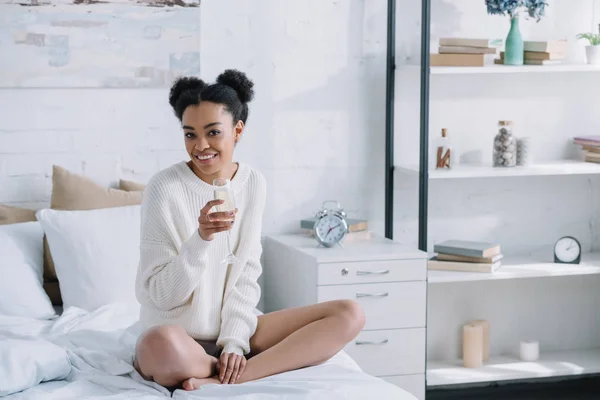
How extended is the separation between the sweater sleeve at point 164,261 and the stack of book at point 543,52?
174cm

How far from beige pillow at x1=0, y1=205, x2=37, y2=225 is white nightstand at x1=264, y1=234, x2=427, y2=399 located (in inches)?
37.6

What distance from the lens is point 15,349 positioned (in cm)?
217

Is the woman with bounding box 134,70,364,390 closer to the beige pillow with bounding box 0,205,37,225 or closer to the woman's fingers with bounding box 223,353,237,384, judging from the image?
the woman's fingers with bounding box 223,353,237,384

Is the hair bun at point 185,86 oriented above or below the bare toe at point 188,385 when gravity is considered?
above

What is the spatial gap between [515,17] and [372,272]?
113 cm

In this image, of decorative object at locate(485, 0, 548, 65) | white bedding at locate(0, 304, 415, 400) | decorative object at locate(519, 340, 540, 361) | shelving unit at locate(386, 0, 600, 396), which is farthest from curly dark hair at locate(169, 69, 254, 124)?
decorative object at locate(519, 340, 540, 361)

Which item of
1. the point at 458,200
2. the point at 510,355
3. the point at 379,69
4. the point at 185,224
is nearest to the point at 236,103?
the point at 185,224

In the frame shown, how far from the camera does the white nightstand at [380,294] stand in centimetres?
319

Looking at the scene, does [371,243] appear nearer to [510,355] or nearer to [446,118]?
[446,118]

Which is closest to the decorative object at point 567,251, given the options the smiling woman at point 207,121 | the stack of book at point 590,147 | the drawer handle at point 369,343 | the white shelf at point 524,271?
the white shelf at point 524,271

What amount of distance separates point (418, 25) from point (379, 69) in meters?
0.23

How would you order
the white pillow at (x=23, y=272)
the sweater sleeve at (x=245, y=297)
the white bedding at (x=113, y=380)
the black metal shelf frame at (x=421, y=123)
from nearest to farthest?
the white bedding at (x=113, y=380) < the sweater sleeve at (x=245, y=297) < the white pillow at (x=23, y=272) < the black metal shelf frame at (x=421, y=123)

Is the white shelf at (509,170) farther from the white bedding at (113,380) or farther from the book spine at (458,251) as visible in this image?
the white bedding at (113,380)

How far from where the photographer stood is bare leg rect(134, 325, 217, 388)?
2203 millimetres
